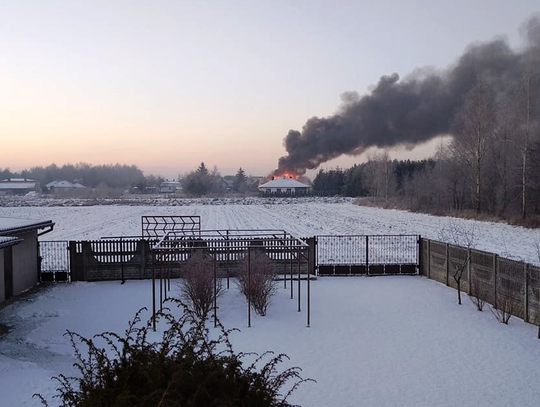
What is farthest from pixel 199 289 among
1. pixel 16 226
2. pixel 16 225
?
pixel 16 225

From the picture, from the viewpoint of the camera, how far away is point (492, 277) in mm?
12320

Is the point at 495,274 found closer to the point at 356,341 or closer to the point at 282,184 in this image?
the point at 356,341

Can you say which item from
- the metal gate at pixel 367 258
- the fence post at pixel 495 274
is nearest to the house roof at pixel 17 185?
the metal gate at pixel 367 258

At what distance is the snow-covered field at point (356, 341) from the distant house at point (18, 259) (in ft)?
2.30

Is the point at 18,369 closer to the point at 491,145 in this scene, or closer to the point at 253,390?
the point at 253,390

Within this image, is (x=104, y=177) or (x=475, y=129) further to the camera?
(x=104, y=177)

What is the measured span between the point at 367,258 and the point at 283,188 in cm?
9402

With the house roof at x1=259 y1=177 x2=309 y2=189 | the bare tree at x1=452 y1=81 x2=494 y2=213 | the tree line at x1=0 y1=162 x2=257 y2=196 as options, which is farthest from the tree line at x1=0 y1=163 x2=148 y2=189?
the bare tree at x1=452 y1=81 x2=494 y2=213

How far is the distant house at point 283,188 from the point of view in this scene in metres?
109

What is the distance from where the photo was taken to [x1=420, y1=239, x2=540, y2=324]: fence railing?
1080 centimetres

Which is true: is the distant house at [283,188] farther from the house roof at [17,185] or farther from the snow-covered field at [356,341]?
the snow-covered field at [356,341]

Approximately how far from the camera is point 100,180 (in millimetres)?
172375

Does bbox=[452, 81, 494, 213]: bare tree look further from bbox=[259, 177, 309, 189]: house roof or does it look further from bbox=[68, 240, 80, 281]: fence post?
bbox=[259, 177, 309, 189]: house roof

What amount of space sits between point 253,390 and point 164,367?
0.70 meters
